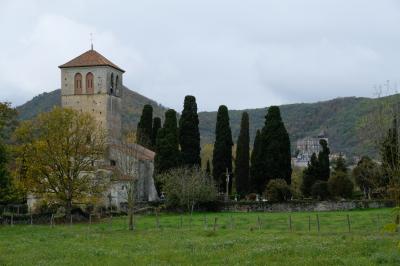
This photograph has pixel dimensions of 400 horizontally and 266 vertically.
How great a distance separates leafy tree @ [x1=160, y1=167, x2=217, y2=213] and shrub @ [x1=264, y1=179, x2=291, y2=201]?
5.73 m

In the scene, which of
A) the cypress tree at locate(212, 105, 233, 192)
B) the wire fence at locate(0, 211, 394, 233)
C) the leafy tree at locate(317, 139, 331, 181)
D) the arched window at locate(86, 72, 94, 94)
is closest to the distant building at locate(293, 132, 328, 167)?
the cypress tree at locate(212, 105, 233, 192)

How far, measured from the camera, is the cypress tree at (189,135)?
2849 inches

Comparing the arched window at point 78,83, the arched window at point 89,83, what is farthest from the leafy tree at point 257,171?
the arched window at point 78,83

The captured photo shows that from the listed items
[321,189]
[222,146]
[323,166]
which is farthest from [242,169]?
[321,189]

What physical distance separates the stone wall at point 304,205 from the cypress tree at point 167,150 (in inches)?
329

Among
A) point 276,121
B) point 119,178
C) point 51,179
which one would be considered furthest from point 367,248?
point 276,121

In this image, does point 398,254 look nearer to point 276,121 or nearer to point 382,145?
point 382,145

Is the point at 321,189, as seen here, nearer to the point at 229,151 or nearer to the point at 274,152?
the point at 274,152

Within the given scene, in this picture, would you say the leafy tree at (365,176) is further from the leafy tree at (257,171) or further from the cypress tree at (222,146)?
the cypress tree at (222,146)

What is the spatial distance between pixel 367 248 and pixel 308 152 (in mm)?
153427

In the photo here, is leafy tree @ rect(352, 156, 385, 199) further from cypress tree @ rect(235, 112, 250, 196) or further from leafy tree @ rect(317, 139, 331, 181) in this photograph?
cypress tree @ rect(235, 112, 250, 196)

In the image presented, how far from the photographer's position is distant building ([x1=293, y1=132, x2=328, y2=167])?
17088 cm

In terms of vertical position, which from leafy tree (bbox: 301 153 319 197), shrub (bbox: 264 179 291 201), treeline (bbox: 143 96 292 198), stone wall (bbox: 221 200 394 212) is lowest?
stone wall (bbox: 221 200 394 212)

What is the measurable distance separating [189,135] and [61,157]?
2263 centimetres
